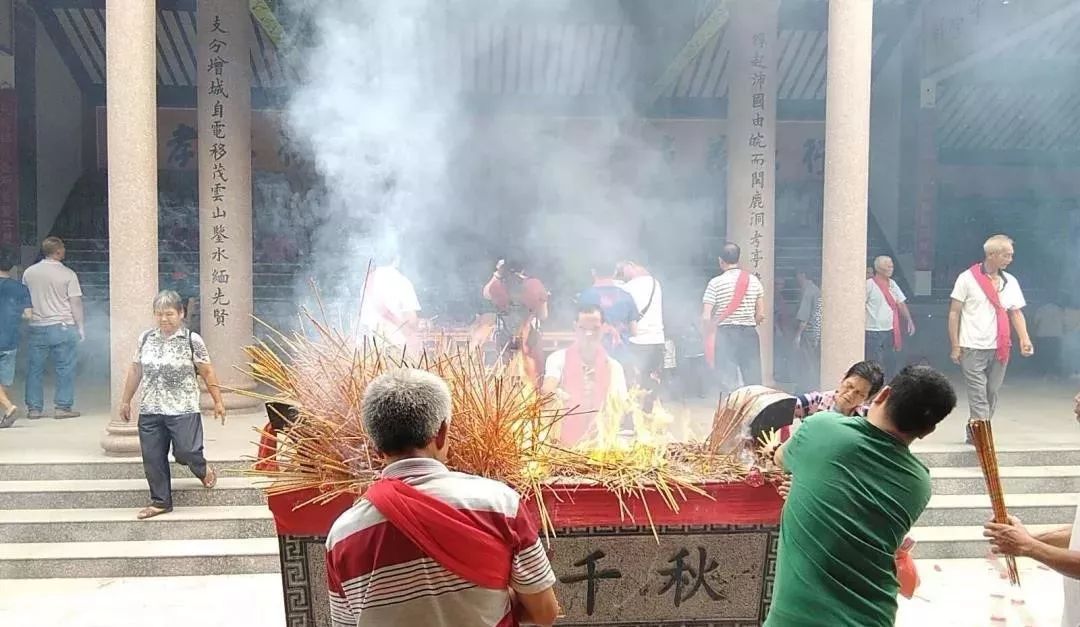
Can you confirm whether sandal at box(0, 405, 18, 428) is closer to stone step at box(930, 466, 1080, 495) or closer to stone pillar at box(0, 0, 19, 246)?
stone pillar at box(0, 0, 19, 246)

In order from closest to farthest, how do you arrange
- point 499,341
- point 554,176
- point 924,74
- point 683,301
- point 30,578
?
point 30,578
point 499,341
point 683,301
point 924,74
point 554,176

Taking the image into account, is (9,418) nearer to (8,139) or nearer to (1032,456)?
(8,139)

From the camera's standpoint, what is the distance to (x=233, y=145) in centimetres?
808

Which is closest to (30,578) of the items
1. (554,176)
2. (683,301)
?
(683,301)

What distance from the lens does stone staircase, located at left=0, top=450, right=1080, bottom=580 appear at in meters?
5.32

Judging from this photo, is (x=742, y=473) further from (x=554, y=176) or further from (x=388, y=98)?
(x=554, y=176)

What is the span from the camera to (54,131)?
13156 mm

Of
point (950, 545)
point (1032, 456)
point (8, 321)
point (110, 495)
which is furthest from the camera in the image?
point (8, 321)

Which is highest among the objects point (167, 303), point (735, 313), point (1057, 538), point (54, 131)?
point (54, 131)

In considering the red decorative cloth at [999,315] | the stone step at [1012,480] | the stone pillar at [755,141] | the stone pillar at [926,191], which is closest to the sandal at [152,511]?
the stone step at [1012,480]

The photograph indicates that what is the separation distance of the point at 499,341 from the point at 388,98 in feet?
12.4

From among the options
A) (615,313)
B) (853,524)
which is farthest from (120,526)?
(853,524)

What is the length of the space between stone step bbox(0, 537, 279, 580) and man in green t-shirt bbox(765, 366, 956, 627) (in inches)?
157

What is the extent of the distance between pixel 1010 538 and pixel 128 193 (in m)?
5.88
